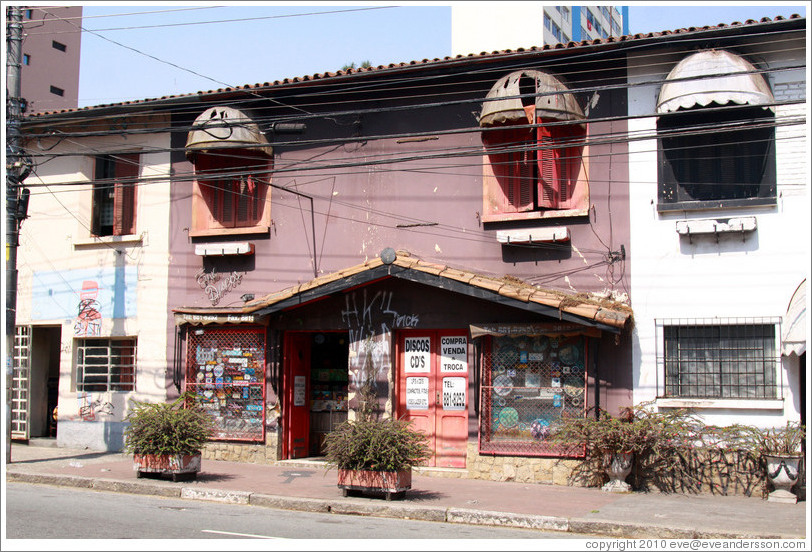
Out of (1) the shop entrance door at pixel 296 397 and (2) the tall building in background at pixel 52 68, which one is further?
(2) the tall building in background at pixel 52 68

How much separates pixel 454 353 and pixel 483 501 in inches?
144

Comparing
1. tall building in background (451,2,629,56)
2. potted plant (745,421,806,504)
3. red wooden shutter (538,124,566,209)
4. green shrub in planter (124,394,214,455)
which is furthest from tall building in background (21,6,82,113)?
potted plant (745,421,806,504)

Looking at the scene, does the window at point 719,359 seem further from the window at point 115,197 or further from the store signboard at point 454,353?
the window at point 115,197

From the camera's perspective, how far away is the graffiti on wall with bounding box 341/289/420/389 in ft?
47.6

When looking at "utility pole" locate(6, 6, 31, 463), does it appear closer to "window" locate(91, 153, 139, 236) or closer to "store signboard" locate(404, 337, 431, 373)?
"window" locate(91, 153, 139, 236)

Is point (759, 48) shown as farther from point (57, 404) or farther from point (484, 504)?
point (57, 404)

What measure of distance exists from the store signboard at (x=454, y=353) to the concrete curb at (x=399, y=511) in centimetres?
397

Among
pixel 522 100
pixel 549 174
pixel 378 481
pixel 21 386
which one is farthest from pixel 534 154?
pixel 21 386

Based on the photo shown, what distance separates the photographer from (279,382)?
15359 millimetres

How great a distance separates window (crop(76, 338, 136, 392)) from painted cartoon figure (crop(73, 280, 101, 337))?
0.29 m

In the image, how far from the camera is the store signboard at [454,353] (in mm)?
14258

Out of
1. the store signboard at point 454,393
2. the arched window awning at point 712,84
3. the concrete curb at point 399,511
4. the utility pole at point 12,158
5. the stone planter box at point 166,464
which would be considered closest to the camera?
the concrete curb at point 399,511

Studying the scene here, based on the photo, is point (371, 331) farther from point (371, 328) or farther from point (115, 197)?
point (115, 197)

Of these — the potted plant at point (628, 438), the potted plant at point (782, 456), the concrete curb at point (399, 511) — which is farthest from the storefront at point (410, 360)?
the concrete curb at point (399, 511)
